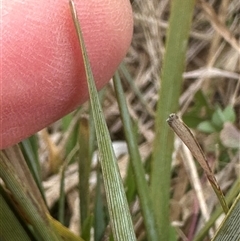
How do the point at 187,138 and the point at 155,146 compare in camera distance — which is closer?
the point at 187,138

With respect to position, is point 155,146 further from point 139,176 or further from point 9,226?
point 9,226

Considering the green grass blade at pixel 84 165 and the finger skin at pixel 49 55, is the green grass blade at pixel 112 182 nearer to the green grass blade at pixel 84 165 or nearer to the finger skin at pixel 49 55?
the finger skin at pixel 49 55

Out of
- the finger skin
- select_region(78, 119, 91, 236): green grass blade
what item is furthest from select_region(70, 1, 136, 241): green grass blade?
select_region(78, 119, 91, 236): green grass blade

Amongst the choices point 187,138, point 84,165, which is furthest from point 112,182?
point 84,165

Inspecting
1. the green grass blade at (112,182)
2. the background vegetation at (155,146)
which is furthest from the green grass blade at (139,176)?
the green grass blade at (112,182)

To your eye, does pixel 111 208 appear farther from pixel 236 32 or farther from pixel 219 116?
pixel 236 32
